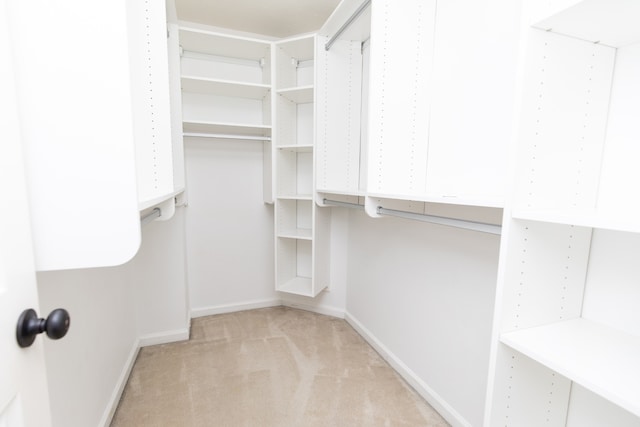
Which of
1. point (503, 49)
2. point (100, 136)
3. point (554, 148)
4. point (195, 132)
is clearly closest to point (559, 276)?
point (554, 148)

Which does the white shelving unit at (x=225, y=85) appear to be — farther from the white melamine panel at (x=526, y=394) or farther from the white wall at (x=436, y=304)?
the white melamine panel at (x=526, y=394)

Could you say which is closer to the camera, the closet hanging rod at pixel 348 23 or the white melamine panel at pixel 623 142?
the white melamine panel at pixel 623 142

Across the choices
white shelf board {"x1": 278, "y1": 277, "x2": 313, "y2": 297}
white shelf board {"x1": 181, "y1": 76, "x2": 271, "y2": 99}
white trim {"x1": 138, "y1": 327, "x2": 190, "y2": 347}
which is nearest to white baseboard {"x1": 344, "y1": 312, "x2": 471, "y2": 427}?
white shelf board {"x1": 278, "y1": 277, "x2": 313, "y2": 297}

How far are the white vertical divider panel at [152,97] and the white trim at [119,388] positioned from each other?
1.22 metres

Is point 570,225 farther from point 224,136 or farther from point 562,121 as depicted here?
point 224,136

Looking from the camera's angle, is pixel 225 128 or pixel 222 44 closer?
pixel 222 44

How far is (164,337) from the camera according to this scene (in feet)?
7.85

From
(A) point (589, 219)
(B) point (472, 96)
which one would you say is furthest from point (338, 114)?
(A) point (589, 219)

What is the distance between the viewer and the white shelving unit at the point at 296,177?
251 cm

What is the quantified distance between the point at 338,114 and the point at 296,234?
1.07m

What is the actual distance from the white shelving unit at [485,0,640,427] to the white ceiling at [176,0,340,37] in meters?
1.92

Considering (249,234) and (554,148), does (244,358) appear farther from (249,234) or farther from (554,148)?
(554,148)

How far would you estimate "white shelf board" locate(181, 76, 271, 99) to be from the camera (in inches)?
91.6

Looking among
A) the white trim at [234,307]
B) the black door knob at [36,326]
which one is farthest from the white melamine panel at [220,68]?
the black door knob at [36,326]
